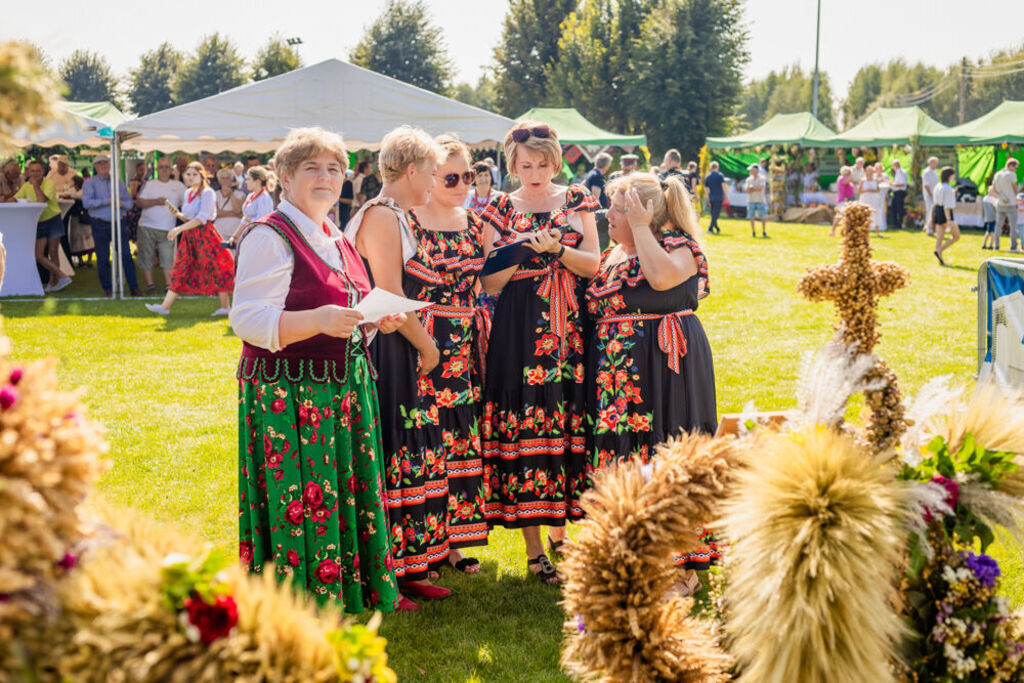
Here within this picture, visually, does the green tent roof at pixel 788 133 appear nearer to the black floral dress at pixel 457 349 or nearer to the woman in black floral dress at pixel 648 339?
the woman in black floral dress at pixel 648 339

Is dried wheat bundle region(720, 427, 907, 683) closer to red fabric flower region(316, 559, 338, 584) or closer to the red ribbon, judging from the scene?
red fabric flower region(316, 559, 338, 584)

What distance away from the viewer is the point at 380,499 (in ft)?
11.2

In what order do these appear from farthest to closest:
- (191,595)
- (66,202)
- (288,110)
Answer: (66,202)
(288,110)
(191,595)

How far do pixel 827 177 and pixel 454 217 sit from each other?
101 feet

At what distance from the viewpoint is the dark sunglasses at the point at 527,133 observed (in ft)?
13.6

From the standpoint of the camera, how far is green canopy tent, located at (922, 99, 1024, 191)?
25422 millimetres

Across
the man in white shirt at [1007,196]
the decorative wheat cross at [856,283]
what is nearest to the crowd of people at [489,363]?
the decorative wheat cross at [856,283]

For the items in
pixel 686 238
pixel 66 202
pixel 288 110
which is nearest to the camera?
pixel 686 238

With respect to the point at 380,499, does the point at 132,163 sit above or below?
above

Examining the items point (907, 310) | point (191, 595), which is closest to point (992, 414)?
point (191, 595)

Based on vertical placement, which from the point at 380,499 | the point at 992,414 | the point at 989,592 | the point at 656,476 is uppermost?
the point at 992,414

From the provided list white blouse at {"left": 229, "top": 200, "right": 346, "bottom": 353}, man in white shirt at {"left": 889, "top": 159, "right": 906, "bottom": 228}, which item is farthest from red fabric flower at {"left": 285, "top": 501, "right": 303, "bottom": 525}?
man in white shirt at {"left": 889, "top": 159, "right": 906, "bottom": 228}

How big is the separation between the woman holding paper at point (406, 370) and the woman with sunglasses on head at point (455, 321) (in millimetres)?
44

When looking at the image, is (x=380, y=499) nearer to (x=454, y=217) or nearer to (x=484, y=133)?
(x=454, y=217)
